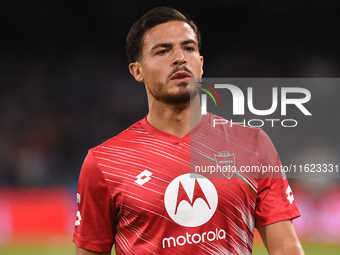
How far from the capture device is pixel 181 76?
210cm

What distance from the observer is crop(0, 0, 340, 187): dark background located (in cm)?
865

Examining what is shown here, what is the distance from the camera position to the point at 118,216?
2.08m

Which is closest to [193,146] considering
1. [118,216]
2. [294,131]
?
[118,216]

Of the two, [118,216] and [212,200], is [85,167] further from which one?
[212,200]

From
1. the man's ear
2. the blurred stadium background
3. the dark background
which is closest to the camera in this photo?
the man's ear

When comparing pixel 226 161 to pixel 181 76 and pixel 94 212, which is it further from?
pixel 94 212

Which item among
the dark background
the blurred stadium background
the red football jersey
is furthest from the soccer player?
the dark background

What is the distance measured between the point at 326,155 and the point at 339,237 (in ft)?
4.61

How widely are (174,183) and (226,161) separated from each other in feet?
Result: 0.89

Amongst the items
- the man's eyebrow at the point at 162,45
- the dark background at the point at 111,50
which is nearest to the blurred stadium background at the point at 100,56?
the dark background at the point at 111,50

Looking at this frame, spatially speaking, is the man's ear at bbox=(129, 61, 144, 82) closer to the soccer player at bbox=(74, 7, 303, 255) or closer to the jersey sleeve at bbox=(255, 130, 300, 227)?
the soccer player at bbox=(74, 7, 303, 255)

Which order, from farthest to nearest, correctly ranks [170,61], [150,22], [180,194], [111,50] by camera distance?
1. [111,50]
2. [150,22]
3. [170,61]
4. [180,194]

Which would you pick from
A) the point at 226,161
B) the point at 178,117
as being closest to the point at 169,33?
the point at 178,117

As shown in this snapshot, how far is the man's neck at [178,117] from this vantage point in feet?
7.17
